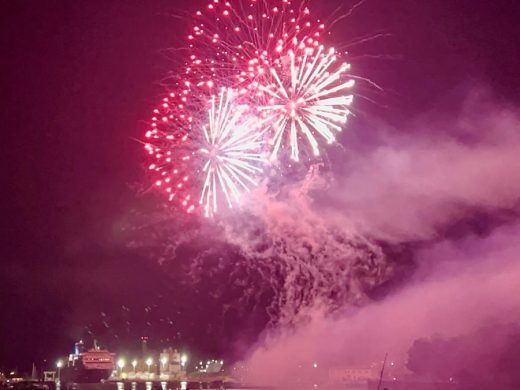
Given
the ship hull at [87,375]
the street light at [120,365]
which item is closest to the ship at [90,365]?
the ship hull at [87,375]

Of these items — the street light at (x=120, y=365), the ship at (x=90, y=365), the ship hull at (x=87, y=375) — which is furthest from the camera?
the street light at (x=120, y=365)

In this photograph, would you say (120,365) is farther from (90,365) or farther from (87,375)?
(90,365)

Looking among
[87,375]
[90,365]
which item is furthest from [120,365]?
[90,365]

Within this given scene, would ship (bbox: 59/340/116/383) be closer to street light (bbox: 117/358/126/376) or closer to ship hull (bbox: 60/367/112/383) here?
ship hull (bbox: 60/367/112/383)

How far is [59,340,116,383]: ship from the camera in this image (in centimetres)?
10725

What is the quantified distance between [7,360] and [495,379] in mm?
97126

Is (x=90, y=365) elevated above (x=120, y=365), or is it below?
above

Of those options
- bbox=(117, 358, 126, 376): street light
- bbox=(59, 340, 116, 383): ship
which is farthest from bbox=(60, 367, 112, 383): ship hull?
bbox=(117, 358, 126, 376): street light

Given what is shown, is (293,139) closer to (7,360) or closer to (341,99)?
(341,99)

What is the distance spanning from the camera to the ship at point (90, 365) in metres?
107

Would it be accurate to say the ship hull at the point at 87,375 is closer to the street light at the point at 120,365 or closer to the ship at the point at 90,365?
the ship at the point at 90,365

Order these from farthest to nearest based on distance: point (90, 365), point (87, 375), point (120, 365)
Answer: point (120, 365), point (87, 375), point (90, 365)

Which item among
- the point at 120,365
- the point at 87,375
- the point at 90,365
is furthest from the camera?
the point at 120,365

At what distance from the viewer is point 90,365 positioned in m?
107
